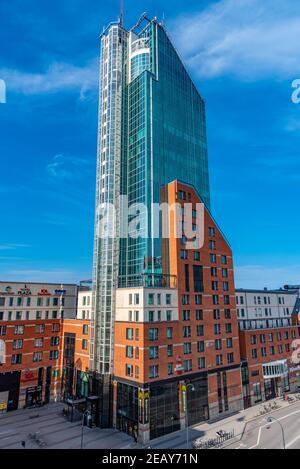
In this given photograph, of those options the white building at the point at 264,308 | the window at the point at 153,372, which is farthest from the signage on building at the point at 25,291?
the white building at the point at 264,308

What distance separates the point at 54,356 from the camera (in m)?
68.8

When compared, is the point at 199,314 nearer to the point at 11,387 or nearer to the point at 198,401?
the point at 198,401

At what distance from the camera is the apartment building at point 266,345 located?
66.3 m

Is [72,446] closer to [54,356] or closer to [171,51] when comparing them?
[54,356]

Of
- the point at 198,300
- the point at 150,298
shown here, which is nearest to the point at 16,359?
the point at 150,298

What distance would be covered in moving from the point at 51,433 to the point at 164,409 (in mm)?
18807

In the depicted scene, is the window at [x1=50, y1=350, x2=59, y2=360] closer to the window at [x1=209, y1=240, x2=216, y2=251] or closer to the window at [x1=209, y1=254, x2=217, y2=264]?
the window at [x1=209, y1=254, x2=217, y2=264]

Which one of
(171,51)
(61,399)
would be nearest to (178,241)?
(61,399)

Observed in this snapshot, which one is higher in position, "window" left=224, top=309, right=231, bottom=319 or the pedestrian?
"window" left=224, top=309, right=231, bottom=319

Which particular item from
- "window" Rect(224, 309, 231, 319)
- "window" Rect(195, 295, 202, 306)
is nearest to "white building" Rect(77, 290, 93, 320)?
"window" Rect(195, 295, 202, 306)

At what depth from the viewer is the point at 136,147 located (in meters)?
78.3

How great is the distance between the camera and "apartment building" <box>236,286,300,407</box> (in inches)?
2611

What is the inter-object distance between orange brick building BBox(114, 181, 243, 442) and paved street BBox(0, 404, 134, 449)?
10.9 ft

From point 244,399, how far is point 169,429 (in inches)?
859
